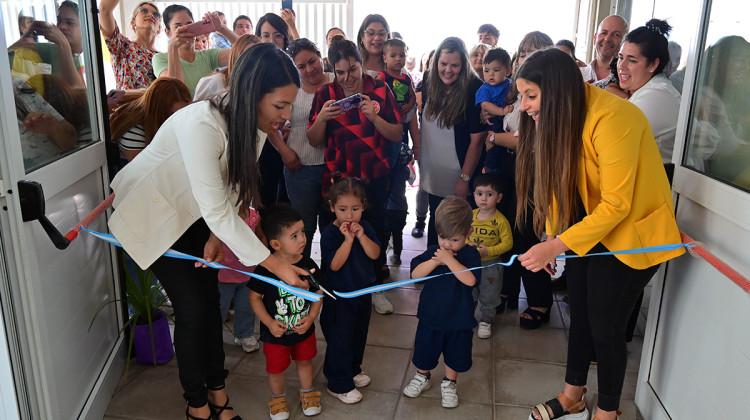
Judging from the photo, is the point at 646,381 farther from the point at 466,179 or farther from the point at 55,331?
the point at 55,331

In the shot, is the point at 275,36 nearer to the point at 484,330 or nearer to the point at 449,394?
the point at 484,330

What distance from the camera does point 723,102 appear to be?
1.90 metres

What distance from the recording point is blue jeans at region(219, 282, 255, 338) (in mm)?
2717

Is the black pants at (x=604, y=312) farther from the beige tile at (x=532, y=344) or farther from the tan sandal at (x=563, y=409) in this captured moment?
the beige tile at (x=532, y=344)

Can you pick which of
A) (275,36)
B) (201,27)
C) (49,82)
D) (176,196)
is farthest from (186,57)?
(176,196)

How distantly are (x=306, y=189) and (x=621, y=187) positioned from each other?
1.83m

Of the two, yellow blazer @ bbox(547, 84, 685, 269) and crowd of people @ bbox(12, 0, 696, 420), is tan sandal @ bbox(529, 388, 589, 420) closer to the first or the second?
crowd of people @ bbox(12, 0, 696, 420)

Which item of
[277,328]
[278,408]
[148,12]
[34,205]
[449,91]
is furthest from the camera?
[148,12]

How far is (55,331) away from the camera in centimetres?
185

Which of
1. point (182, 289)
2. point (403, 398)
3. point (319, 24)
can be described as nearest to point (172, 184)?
point (182, 289)

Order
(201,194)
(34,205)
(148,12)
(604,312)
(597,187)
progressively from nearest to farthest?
(34,205)
(201,194)
(597,187)
(604,312)
(148,12)

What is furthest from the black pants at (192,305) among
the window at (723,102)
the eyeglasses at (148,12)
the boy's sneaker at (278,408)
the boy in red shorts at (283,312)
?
the eyeglasses at (148,12)

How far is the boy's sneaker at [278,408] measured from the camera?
2.25 metres

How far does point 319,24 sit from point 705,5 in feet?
21.3
